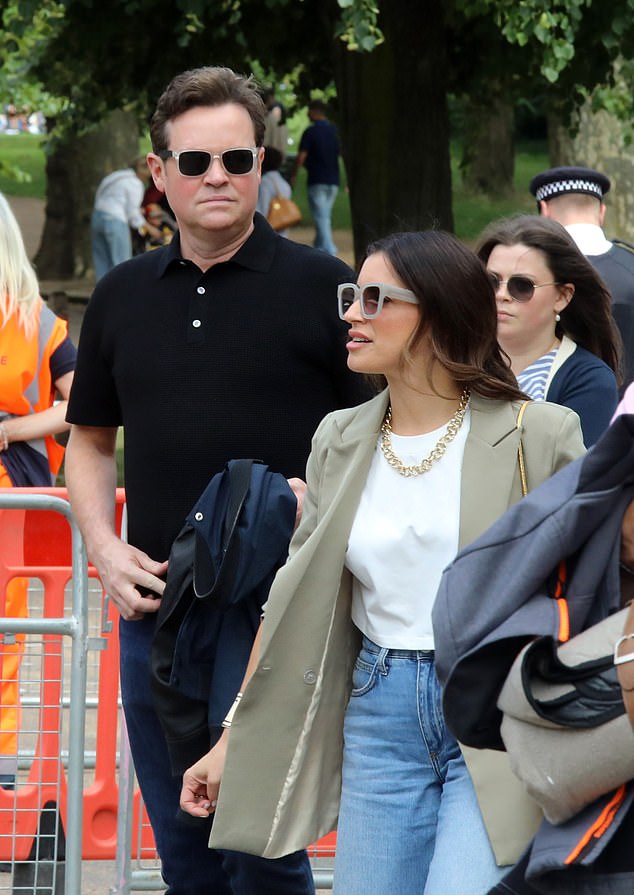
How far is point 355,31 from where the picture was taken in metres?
9.30

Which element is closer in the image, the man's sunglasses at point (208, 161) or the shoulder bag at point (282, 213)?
→ the man's sunglasses at point (208, 161)

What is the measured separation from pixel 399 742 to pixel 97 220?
1754cm

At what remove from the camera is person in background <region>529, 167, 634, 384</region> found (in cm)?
590

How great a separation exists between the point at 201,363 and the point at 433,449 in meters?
0.71

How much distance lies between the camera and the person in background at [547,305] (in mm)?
4348

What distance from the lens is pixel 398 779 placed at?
2.90 m

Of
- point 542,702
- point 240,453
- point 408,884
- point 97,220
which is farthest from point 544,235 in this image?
point 97,220

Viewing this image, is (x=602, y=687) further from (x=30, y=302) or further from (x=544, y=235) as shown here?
(x=30, y=302)

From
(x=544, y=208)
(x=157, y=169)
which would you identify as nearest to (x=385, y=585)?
(x=157, y=169)

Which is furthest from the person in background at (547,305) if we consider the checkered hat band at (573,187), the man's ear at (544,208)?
the man's ear at (544,208)

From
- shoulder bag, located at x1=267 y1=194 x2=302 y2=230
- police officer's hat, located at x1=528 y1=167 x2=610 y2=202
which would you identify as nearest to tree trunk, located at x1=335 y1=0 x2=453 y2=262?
police officer's hat, located at x1=528 y1=167 x2=610 y2=202

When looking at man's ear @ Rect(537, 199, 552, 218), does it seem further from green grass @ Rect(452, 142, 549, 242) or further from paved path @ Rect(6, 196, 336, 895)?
green grass @ Rect(452, 142, 549, 242)

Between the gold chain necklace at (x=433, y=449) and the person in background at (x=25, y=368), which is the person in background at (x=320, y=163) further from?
the gold chain necklace at (x=433, y=449)

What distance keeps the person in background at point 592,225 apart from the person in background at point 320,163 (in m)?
15.1
